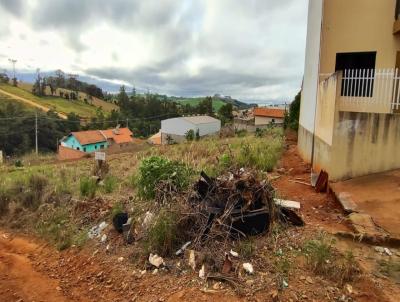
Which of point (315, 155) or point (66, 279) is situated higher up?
point (315, 155)

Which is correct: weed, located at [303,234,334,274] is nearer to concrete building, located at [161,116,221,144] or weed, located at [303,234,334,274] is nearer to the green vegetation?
the green vegetation

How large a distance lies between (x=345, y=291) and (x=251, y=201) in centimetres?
164

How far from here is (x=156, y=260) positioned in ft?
12.9

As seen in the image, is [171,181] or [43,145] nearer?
[171,181]

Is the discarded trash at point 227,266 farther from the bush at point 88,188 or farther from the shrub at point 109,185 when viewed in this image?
the shrub at point 109,185

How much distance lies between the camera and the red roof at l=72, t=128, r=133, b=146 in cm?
4351

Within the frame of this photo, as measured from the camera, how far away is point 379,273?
140 inches

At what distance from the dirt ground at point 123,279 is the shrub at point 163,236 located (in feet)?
1.06

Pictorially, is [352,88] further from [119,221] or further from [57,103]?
[57,103]

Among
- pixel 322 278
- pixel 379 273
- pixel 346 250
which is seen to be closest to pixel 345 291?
pixel 322 278

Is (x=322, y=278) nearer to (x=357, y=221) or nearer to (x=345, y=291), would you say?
(x=345, y=291)

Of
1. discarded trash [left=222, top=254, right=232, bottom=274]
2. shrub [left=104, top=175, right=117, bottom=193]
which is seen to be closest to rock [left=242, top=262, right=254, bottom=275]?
discarded trash [left=222, top=254, right=232, bottom=274]

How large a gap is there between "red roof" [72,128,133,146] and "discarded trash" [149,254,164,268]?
136 feet

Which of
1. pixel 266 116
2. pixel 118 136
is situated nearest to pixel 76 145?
pixel 118 136
